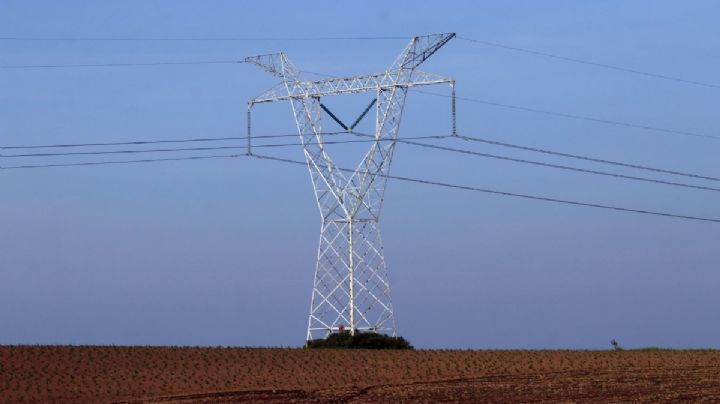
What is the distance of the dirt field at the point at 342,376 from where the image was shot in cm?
6362

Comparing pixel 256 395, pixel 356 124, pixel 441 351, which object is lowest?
pixel 256 395

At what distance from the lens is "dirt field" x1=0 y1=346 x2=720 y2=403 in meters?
63.6

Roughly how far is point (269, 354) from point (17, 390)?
20.1m

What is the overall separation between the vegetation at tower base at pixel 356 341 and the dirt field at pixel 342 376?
7.19 ft

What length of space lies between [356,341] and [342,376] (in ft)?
40.5

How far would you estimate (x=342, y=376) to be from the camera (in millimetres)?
72625

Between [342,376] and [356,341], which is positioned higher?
[356,341]

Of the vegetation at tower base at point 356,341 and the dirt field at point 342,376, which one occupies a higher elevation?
the vegetation at tower base at point 356,341

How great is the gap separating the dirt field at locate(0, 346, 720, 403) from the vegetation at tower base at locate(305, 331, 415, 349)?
2.19 meters

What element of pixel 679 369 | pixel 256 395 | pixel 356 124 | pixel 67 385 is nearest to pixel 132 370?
pixel 67 385

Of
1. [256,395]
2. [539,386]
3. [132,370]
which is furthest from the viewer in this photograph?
[132,370]

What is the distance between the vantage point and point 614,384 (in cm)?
6925

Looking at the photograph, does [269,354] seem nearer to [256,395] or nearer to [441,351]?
[441,351]

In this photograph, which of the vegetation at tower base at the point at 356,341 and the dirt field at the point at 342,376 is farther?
the vegetation at tower base at the point at 356,341
